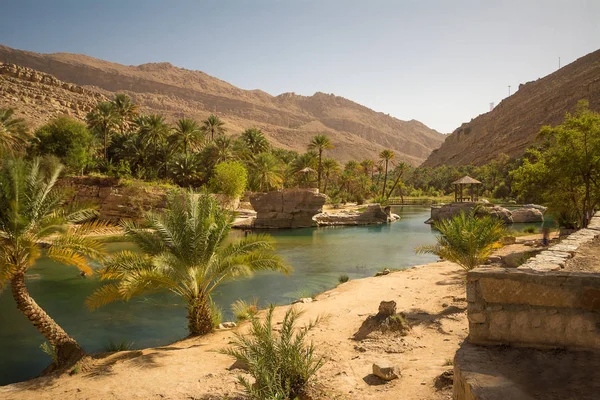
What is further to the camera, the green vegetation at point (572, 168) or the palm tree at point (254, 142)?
the palm tree at point (254, 142)

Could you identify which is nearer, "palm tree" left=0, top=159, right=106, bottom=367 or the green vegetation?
"palm tree" left=0, top=159, right=106, bottom=367

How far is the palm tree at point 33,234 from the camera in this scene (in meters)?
7.39

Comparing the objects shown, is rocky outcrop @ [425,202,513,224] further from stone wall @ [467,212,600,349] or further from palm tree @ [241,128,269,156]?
stone wall @ [467,212,600,349]

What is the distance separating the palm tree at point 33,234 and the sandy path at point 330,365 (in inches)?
42.0

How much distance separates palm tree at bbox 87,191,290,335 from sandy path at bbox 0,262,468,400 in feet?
4.30

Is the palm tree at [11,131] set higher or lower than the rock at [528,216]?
higher

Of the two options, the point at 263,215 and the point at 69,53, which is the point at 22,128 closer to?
the point at 263,215

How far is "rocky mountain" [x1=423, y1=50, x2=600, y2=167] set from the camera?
82.3 metres

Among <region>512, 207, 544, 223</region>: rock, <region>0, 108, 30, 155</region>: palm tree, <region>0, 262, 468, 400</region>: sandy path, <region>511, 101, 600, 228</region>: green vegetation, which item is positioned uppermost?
<region>0, 108, 30, 155</region>: palm tree

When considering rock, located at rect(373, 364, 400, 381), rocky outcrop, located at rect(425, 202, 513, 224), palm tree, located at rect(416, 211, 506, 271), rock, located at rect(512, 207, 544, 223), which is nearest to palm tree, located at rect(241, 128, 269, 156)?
rocky outcrop, located at rect(425, 202, 513, 224)

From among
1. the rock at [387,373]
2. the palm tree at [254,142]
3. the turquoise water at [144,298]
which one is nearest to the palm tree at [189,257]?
the turquoise water at [144,298]

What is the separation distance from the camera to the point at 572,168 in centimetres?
1394

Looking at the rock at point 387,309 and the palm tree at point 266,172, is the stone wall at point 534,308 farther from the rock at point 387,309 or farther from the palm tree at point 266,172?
the palm tree at point 266,172

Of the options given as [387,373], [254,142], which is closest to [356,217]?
[254,142]
